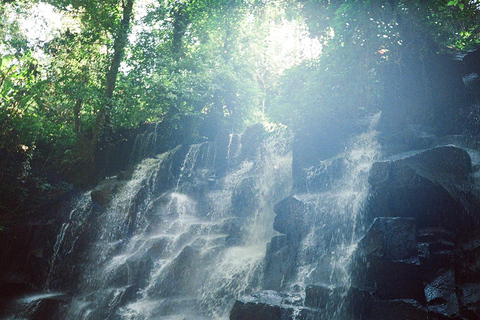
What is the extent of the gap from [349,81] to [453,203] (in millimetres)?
7575

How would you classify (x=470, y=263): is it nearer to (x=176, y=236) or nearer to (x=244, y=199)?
(x=244, y=199)

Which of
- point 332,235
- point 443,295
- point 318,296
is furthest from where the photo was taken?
point 332,235

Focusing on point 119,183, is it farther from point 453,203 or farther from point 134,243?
point 453,203

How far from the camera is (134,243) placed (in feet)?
45.7

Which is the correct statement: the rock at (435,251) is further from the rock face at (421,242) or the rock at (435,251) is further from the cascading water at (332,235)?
the cascading water at (332,235)

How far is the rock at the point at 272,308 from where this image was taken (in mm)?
7324

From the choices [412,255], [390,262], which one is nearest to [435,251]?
[412,255]

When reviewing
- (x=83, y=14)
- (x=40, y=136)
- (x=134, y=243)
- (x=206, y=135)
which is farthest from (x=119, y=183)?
(x=83, y=14)

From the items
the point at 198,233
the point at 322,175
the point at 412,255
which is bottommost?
the point at 412,255

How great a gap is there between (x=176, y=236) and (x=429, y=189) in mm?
8482

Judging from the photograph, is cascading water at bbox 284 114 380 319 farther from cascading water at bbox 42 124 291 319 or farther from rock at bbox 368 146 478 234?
cascading water at bbox 42 124 291 319

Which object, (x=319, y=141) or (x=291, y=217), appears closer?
(x=291, y=217)

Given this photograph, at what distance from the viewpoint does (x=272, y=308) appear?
7461 mm

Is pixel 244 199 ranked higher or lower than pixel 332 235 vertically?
higher
